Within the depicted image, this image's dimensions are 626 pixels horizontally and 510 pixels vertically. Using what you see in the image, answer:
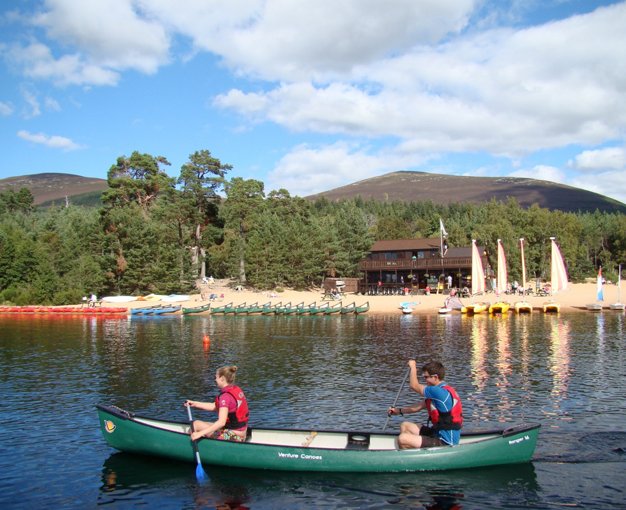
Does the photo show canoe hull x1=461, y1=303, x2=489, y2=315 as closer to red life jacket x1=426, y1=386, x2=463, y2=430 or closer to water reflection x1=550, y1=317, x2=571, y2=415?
water reflection x1=550, y1=317, x2=571, y2=415

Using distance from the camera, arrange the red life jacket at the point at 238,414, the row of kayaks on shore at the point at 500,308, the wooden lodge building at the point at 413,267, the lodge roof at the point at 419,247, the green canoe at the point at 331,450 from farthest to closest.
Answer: the lodge roof at the point at 419,247 → the wooden lodge building at the point at 413,267 → the row of kayaks on shore at the point at 500,308 → the red life jacket at the point at 238,414 → the green canoe at the point at 331,450

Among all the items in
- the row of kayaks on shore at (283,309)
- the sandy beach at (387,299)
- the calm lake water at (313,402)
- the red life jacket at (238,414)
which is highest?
the sandy beach at (387,299)

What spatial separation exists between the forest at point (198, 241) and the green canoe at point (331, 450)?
202 feet

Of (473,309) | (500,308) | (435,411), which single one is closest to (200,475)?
(435,411)

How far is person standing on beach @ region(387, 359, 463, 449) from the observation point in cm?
1320

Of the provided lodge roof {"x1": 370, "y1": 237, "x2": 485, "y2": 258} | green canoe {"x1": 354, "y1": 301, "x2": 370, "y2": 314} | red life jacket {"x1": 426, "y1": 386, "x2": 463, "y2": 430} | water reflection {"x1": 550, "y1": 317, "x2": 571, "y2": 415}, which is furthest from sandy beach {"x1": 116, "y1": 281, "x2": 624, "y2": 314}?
red life jacket {"x1": 426, "y1": 386, "x2": 463, "y2": 430}

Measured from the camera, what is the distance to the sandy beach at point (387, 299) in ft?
219

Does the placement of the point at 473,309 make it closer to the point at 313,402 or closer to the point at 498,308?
the point at 498,308

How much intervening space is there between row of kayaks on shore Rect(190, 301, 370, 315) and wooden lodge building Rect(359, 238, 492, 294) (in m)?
14.5

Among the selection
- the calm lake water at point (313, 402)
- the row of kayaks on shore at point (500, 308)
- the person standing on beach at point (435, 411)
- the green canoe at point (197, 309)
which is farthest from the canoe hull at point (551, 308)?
the person standing on beach at point (435, 411)

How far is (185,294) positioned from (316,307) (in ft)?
69.2

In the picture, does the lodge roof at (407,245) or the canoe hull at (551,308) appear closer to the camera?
the canoe hull at (551,308)

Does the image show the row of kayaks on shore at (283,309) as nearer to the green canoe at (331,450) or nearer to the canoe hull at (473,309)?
the canoe hull at (473,309)

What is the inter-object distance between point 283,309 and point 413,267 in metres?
23.6
